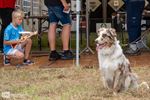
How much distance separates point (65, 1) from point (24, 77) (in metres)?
1.84

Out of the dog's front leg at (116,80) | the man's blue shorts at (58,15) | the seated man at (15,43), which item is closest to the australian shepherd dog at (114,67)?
the dog's front leg at (116,80)

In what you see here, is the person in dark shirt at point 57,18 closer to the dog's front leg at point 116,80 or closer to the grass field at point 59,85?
the grass field at point 59,85

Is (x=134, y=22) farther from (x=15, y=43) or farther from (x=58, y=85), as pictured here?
(x=58, y=85)

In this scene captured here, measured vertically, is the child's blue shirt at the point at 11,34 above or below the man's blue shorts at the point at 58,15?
below

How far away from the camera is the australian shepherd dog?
5.80 meters

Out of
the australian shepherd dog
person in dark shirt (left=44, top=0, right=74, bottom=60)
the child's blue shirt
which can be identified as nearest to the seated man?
the child's blue shirt

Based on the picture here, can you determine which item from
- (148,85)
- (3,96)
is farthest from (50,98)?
(148,85)

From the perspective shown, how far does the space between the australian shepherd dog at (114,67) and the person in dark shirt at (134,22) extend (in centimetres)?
338

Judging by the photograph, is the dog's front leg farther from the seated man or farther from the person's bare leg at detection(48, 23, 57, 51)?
the person's bare leg at detection(48, 23, 57, 51)

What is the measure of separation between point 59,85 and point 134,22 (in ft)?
10.9

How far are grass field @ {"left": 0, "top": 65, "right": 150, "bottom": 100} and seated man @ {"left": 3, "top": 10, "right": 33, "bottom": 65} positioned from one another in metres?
0.41

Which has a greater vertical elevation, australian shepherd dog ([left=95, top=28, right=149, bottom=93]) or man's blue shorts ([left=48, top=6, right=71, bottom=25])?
man's blue shorts ([left=48, top=6, right=71, bottom=25])

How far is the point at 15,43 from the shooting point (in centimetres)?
822

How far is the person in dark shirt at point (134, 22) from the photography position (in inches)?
361
